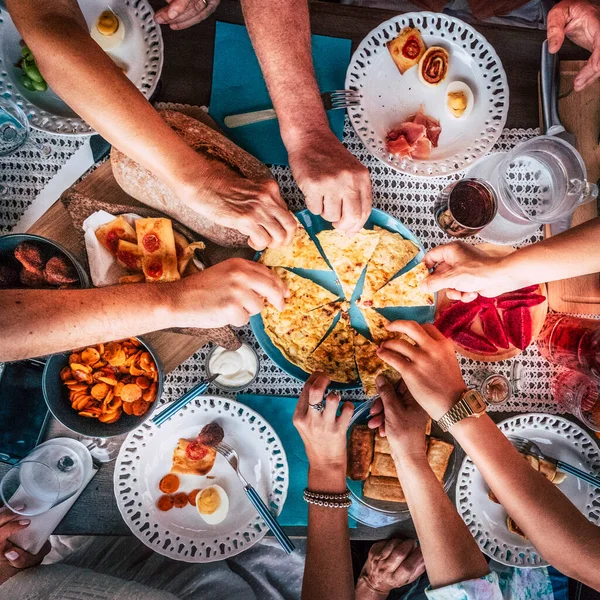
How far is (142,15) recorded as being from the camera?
6.82ft

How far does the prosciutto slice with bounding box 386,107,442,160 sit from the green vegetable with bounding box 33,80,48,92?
1.45 m

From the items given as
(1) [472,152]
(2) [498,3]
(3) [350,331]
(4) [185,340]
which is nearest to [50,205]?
(4) [185,340]

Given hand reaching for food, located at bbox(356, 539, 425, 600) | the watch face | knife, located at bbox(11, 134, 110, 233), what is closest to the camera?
the watch face

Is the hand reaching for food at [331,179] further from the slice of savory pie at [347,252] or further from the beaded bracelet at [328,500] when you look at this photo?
the beaded bracelet at [328,500]

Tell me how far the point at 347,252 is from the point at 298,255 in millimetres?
229

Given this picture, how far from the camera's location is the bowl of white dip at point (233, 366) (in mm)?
2184

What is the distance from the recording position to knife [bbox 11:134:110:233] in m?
2.10

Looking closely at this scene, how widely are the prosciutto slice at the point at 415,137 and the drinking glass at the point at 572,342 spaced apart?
948 millimetres

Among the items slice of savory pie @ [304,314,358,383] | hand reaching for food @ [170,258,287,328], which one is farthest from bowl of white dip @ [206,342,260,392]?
hand reaching for food @ [170,258,287,328]

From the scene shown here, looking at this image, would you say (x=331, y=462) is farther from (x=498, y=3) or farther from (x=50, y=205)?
(x=498, y=3)

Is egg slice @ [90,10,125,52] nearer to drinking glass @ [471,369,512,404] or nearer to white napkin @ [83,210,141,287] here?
white napkin @ [83,210,141,287]

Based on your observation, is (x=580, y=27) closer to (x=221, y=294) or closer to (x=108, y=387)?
(x=221, y=294)

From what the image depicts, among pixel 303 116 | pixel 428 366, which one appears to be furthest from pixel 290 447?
pixel 303 116

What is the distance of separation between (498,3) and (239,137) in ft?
4.97
